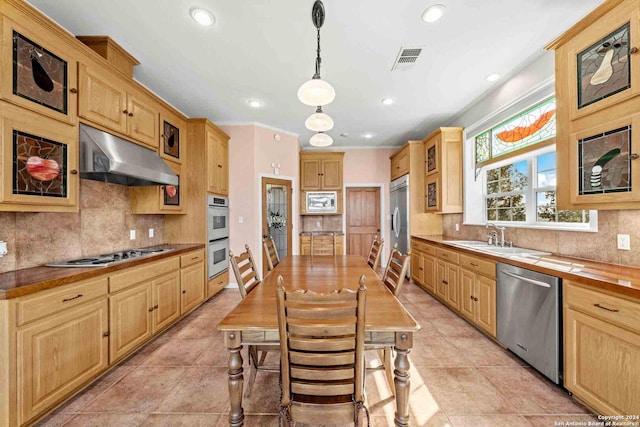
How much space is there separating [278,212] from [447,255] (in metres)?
3.01

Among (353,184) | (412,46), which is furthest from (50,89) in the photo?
(353,184)

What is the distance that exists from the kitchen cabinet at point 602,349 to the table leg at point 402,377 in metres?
1.22

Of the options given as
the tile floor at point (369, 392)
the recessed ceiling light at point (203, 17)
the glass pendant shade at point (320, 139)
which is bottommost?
the tile floor at point (369, 392)

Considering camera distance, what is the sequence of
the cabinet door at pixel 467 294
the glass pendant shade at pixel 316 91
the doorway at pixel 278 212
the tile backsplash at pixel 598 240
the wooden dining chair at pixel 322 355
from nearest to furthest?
the wooden dining chair at pixel 322 355 < the glass pendant shade at pixel 316 91 < the tile backsplash at pixel 598 240 < the cabinet door at pixel 467 294 < the doorway at pixel 278 212

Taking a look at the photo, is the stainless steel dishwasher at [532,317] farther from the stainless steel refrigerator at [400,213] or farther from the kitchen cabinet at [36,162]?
the kitchen cabinet at [36,162]

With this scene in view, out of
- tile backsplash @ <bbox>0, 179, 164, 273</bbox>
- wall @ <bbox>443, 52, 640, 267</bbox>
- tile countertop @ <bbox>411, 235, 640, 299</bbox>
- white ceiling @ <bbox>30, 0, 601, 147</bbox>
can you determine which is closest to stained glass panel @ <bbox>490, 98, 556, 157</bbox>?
wall @ <bbox>443, 52, 640, 267</bbox>

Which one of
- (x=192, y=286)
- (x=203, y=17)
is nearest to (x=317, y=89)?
(x=203, y=17)

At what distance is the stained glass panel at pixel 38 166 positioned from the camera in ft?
5.41

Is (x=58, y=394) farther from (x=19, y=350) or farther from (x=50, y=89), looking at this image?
(x=50, y=89)

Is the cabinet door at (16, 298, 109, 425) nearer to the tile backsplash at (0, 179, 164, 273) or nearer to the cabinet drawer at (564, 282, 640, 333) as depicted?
the tile backsplash at (0, 179, 164, 273)

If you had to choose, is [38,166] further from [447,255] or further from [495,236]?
[495,236]

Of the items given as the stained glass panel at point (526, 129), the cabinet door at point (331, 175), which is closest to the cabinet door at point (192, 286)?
the cabinet door at point (331, 175)

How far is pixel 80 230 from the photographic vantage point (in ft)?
8.08

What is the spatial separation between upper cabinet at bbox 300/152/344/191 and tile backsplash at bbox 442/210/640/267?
3562mm
